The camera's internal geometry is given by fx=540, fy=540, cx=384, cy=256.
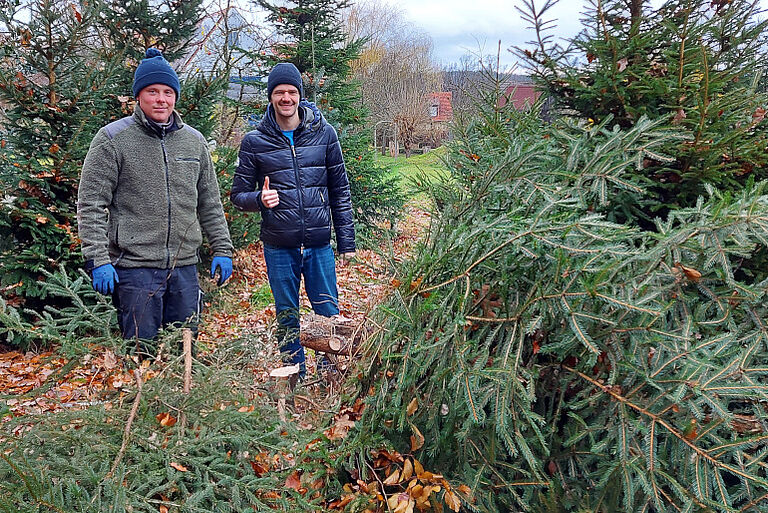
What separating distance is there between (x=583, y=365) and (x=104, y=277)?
248 centimetres

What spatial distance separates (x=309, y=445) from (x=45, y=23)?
4413 mm

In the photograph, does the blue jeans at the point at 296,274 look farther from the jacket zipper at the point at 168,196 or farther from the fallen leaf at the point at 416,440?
the fallen leaf at the point at 416,440

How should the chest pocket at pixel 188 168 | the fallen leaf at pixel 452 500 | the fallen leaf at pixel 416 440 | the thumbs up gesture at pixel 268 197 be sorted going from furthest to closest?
the thumbs up gesture at pixel 268 197, the chest pocket at pixel 188 168, the fallen leaf at pixel 416 440, the fallen leaf at pixel 452 500

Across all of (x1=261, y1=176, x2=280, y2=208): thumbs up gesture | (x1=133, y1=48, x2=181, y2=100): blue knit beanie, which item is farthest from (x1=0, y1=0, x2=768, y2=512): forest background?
(x1=133, y1=48, x2=181, y2=100): blue knit beanie

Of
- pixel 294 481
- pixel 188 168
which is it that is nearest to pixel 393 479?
pixel 294 481

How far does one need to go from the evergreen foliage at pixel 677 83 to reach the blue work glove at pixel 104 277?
2.43 meters

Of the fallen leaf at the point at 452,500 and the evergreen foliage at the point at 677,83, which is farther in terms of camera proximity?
the evergreen foliage at the point at 677,83

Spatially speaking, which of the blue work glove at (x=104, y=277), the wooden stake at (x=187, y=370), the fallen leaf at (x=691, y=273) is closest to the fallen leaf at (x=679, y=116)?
the fallen leaf at (x=691, y=273)

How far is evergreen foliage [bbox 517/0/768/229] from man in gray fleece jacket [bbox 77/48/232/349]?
A: 2.01 meters

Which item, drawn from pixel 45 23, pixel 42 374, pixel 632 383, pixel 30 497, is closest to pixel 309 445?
pixel 30 497

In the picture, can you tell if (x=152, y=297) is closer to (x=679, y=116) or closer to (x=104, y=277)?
(x=104, y=277)

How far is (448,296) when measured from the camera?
1508 mm

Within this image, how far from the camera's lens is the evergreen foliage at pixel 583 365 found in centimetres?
127

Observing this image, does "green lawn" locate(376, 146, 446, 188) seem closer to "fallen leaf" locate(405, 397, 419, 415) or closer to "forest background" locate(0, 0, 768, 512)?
"forest background" locate(0, 0, 768, 512)
